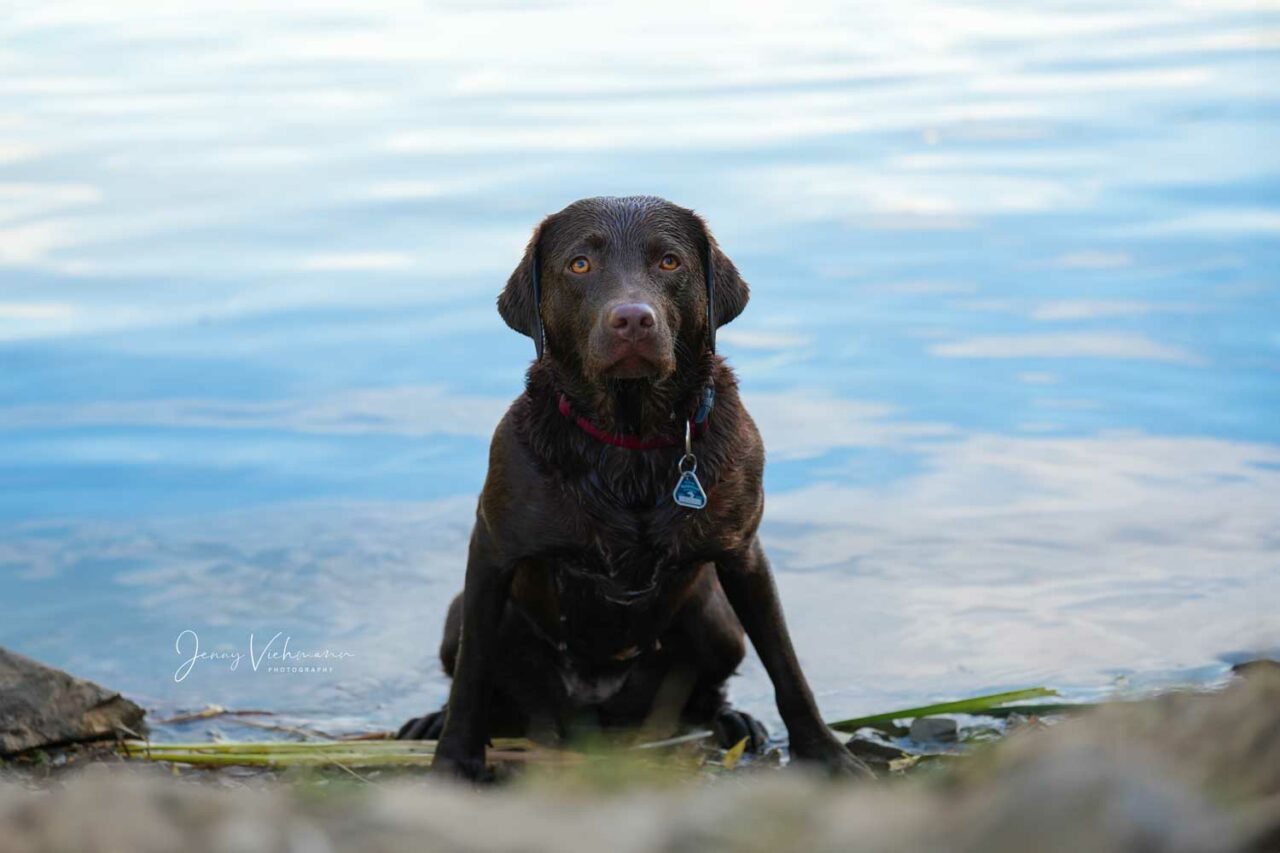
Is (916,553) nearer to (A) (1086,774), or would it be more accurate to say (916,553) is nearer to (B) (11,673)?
(B) (11,673)

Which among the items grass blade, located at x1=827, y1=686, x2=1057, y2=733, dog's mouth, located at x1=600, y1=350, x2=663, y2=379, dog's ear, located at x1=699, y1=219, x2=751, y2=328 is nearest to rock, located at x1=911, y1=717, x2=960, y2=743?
grass blade, located at x1=827, y1=686, x2=1057, y2=733

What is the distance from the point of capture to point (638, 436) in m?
5.55

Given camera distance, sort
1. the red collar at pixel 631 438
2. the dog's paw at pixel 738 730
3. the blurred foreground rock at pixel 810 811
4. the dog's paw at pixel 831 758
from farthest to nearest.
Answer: the dog's paw at pixel 738 730
the dog's paw at pixel 831 758
the red collar at pixel 631 438
the blurred foreground rock at pixel 810 811

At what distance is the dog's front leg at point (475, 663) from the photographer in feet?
18.7

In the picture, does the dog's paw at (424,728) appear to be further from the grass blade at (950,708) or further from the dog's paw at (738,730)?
the grass blade at (950,708)

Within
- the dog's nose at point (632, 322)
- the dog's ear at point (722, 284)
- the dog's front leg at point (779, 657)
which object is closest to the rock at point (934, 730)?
the dog's front leg at point (779, 657)

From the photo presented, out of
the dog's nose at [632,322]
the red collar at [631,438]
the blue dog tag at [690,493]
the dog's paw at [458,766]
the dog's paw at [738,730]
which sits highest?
the dog's nose at [632,322]

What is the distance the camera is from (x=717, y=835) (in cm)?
190

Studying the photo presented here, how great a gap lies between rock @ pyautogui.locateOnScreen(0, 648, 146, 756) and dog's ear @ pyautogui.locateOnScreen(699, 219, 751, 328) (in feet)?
8.76

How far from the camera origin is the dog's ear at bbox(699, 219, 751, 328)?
5746mm

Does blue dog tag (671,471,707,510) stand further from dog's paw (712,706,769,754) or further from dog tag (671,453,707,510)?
dog's paw (712,706,769,754)

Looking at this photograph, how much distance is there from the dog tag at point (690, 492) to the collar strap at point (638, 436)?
0.38 ft

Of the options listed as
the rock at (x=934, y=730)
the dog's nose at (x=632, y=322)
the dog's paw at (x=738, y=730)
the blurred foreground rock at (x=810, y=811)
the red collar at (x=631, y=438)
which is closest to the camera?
the blurred foreground rock at (x=810, y=811)

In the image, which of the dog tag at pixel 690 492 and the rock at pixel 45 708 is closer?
the dog tag at pixel 690 492
